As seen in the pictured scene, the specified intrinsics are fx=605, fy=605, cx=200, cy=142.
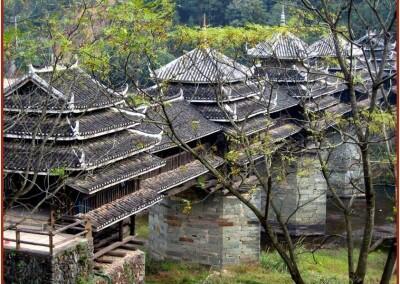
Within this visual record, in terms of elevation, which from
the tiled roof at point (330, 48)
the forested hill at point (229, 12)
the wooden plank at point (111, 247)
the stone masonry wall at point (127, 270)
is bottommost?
the stone masonry wall at point (127, 270)

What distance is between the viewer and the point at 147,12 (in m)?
A: 10.1

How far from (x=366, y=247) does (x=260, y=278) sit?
46.7 feet

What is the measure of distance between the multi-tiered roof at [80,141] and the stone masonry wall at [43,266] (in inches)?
46.4

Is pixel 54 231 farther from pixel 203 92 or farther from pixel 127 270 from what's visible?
pixel 203 92

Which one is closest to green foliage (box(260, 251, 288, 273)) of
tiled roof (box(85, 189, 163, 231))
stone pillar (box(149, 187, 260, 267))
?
stone pillar (box(149, 187, 260, 267))

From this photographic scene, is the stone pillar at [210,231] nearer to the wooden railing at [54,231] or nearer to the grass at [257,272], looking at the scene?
the grass at [257,272]

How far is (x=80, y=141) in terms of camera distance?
52.3 feet

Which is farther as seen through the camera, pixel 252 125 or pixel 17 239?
pixel 252 125

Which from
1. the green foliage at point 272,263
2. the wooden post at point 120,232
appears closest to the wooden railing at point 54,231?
the wooden post at point 120,232

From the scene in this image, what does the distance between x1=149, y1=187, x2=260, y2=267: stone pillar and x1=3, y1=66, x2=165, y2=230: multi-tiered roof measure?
6328mm

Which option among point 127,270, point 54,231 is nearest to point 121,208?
point 127,270

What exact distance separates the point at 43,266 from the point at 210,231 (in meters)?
10.9

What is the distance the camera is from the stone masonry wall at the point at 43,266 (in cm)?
1409

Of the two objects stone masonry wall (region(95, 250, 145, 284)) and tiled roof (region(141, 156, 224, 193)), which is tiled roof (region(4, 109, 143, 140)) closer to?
tiled roof (region(141, 156, 224, 193))
